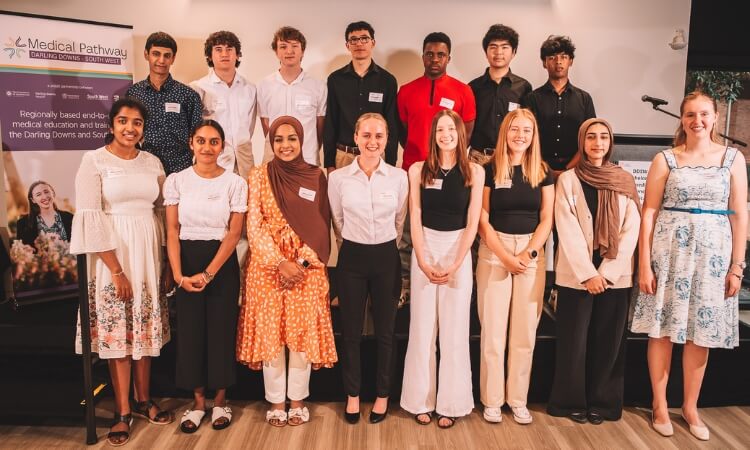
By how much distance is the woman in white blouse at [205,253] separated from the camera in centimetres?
Answer: 292

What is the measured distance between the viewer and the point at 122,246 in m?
2.90

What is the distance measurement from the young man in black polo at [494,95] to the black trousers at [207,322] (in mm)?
1920

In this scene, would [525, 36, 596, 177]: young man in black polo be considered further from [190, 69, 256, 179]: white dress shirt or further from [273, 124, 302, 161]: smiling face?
[190, 69, 256, 179]: white dress shirt

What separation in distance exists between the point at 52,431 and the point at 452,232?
255 centimetres

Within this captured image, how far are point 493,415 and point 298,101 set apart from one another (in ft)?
7.99

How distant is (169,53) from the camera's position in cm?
357

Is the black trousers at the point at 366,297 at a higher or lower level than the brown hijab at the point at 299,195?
lower

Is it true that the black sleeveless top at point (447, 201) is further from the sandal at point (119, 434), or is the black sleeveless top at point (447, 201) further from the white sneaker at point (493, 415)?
the sandal at point (119, 434)

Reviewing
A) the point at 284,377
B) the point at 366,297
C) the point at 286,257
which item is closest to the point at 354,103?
the point at 286,257

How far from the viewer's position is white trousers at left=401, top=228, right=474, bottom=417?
303 cm

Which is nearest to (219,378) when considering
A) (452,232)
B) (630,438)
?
(452,232)

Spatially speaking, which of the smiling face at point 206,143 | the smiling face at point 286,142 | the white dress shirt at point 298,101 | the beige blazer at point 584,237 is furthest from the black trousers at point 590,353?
the smiling face at point 206,143

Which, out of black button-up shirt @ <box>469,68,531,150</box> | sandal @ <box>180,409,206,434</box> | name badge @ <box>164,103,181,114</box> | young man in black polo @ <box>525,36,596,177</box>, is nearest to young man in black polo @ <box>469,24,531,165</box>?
black button-up shirt @ <box>469,68,531,150</box>

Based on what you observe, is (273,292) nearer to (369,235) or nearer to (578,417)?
(369,235)
